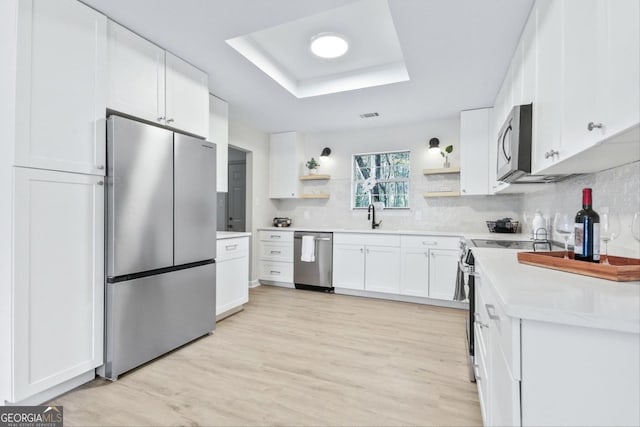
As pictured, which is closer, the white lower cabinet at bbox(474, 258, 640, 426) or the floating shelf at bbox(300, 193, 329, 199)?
the white lower cabinet at bbox(474, 258, 640, 426)

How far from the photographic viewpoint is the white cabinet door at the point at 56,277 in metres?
1.64

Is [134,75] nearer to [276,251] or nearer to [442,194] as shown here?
[276,251]

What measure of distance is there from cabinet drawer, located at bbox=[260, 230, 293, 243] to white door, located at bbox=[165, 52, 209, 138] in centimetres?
209

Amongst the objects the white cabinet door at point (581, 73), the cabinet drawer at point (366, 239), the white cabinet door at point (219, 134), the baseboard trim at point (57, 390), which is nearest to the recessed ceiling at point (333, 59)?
the white cabinet door at point (219, 134)

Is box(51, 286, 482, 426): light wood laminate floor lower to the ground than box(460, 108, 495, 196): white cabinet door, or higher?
lower

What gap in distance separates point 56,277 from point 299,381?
1593mm

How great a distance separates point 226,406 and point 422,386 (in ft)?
3.98

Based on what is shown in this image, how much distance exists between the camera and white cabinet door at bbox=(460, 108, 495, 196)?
3762 millimetres

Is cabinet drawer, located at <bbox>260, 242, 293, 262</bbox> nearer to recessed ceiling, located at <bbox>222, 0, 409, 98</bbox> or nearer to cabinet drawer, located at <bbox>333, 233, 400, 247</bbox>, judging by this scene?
cabinet drawer, located at <bbox>333, 233, 400, 247</bbox>

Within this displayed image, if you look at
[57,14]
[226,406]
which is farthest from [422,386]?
[57,14]

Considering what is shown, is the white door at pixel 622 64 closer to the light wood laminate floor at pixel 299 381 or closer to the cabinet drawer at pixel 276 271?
the light wood laminate floor at pixel 299 381

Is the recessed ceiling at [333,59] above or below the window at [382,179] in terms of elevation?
above

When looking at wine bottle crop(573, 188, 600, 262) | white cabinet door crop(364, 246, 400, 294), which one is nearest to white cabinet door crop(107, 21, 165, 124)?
wine bottle crop(573, 188, 600, 262)

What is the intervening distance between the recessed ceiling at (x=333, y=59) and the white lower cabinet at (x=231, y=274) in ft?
5.76
